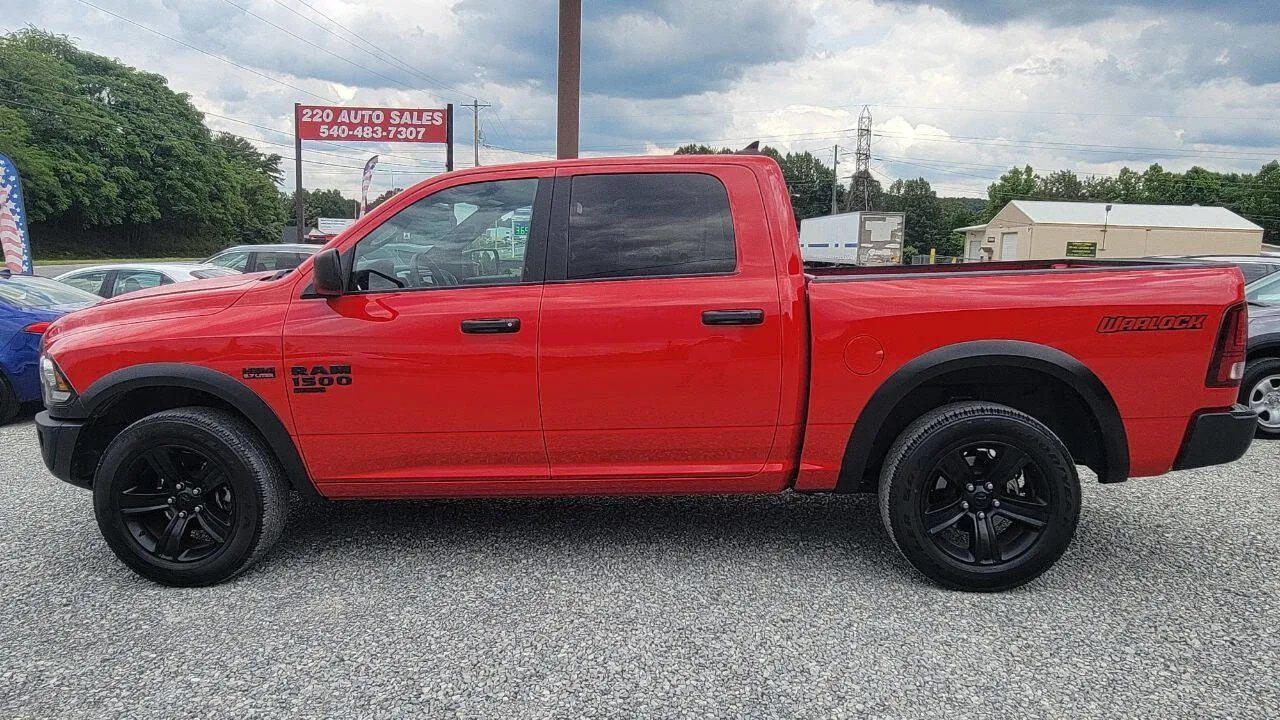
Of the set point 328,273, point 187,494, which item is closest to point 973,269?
point 328,273

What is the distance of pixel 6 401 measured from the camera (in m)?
6.70

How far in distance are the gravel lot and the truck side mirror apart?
1296 mm

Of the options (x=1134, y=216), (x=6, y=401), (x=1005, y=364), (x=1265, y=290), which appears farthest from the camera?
(x=1134, y=216)

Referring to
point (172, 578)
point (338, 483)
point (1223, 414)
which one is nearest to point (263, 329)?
point (338, 483)

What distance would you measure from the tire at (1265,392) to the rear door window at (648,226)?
539cm

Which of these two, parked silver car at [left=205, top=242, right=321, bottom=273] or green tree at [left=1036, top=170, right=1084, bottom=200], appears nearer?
parked silver car at [left=205, top=242, right=321, bottom=273]

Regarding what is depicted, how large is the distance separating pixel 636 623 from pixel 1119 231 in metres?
64.2

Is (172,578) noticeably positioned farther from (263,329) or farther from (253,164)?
(253,164)

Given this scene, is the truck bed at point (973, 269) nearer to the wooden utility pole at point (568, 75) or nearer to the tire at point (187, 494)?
the tire at point (187, 494)

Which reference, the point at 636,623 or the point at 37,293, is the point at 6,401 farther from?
the point at 636,623

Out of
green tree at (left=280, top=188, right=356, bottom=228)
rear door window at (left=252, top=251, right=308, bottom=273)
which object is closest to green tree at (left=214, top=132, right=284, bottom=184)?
green tree at (left=280, top=188, right=356, bottom=228)

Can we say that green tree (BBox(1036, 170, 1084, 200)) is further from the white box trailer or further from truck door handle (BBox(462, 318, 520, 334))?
truck door handle (BBox(462, 318, 520, 334))

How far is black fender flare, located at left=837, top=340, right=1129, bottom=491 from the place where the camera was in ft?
10.3

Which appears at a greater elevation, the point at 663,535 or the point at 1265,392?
the point at 1265,392
